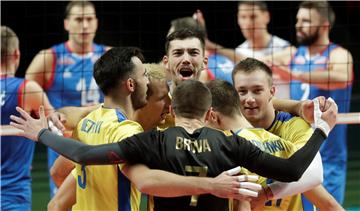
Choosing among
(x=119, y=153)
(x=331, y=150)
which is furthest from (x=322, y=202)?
(x=331, y=150)

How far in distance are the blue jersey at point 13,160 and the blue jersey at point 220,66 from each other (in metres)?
2.10

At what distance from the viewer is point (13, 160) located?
848 centimetres

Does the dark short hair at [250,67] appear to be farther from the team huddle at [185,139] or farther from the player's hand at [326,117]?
the player's hand at [326,117]

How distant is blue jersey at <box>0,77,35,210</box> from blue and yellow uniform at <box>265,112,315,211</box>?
425 centimetres

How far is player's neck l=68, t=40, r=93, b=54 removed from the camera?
32.0 ft

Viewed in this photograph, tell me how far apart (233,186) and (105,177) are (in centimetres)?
74

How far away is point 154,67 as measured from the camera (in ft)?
15.6

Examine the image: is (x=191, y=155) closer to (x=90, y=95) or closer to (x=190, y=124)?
(x=190, y=124)

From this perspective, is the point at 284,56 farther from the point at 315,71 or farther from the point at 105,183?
the point at 105,183

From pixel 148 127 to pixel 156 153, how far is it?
3.74ft

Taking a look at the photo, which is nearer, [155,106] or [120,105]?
[120,105]

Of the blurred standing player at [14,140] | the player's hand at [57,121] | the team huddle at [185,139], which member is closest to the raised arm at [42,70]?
the blurred standing player at [14,140]

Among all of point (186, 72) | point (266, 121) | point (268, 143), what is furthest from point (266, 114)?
point (186, 72)

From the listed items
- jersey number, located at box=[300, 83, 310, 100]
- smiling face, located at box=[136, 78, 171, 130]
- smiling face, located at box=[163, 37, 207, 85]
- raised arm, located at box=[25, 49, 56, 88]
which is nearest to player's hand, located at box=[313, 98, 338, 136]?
smiling face, located at box=[136, 78, 171, 130]
